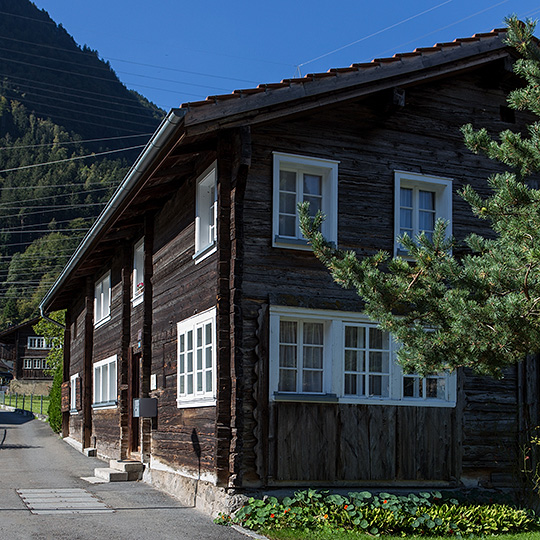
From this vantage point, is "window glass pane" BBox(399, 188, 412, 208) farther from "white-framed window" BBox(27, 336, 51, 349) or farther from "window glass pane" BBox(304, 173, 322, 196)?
"white-framed window" BBox(27, 336, 51, 349)

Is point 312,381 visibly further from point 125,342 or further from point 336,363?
point 125,342

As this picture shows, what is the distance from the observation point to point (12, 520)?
423 inches

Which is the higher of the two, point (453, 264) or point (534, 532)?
point (453, 264)

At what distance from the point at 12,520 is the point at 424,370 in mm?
5775

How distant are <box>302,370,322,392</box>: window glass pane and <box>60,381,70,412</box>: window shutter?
54.7 feet

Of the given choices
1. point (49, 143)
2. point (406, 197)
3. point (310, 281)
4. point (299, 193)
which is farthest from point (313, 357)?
point (49, 143)

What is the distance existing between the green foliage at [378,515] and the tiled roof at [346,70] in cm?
540

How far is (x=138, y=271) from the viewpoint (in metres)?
17.3

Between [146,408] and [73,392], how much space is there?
12710 millimetres

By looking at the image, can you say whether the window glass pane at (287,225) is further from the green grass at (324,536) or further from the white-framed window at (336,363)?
the green grass at (324,536)

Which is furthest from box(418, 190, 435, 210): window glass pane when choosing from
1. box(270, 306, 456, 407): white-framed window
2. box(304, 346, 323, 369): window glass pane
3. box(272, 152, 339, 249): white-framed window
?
box(304, 346, 323, 369): window glass pane

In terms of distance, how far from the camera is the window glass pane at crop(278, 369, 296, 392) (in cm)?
1184

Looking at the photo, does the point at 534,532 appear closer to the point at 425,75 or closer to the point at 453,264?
the point at 453,264

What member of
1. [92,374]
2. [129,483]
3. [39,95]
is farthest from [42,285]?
[129,483]
